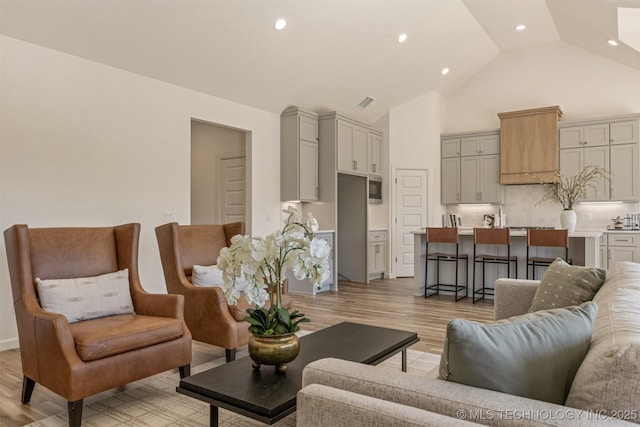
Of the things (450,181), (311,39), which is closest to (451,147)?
(450,181)

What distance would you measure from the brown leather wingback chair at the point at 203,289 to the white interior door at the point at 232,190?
2458mm

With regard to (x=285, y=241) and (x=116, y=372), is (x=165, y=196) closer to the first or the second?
(x=116, y=372)

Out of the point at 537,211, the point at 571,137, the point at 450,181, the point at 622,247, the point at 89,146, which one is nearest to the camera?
the point at 89,146

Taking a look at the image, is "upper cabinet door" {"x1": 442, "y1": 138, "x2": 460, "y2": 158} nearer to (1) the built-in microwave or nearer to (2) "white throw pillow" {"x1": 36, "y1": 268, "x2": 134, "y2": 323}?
(1) the built-in microwave

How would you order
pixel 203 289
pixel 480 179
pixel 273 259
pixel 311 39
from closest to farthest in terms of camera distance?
pixel 273 259, pixel 203 289, pixel 311 39, pixel 480 179

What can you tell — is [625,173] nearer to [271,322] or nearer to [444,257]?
[444,257]

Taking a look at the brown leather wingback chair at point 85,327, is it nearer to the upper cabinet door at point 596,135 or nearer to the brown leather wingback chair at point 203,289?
the brown leather wingback chair at point 203,289

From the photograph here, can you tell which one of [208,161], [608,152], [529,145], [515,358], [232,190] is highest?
[529,145]

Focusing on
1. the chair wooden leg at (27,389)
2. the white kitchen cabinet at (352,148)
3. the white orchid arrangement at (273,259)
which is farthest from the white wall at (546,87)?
the chair wooden leg at (27,389)

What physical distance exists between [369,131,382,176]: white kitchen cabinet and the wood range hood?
6.94ft

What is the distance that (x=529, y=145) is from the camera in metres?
7.41

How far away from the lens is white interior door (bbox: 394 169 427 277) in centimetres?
799

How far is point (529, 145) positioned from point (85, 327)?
282 inches

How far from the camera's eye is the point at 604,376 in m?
0.96
